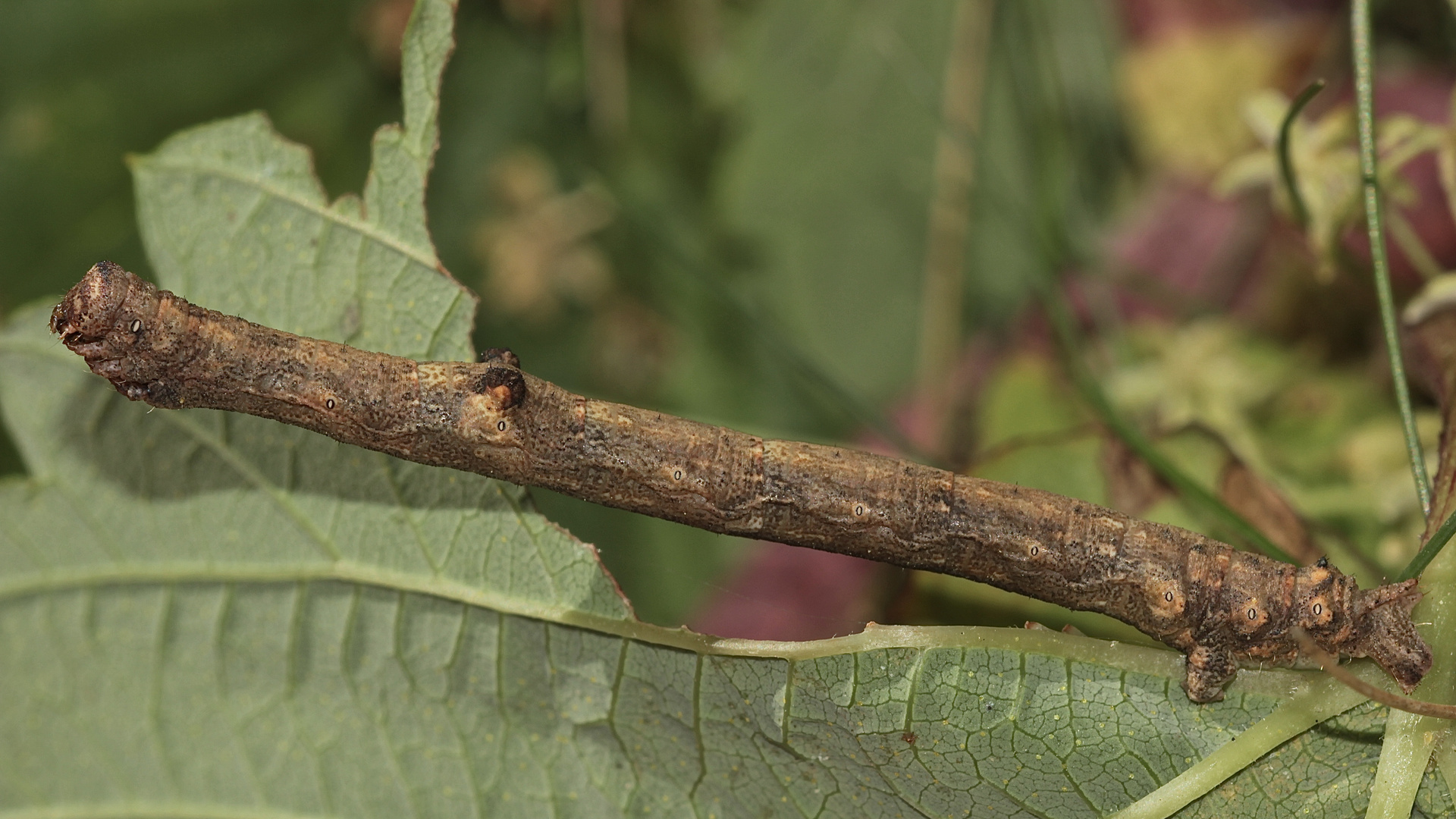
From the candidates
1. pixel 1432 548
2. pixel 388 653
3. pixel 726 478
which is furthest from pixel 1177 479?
pixel 388 653

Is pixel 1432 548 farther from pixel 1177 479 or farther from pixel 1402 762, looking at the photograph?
pixel 1177 479

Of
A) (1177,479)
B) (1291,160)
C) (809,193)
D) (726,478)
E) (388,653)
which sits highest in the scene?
(809,193)

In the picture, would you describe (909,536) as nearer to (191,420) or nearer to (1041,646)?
(1041,646)

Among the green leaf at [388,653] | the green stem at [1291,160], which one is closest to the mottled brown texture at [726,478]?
the green leaf at [388,653]

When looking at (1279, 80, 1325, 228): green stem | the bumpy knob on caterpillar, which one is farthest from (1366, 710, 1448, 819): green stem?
the bumpy knob on caterpillar

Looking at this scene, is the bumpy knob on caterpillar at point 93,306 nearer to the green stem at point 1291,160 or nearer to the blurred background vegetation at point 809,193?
the blurred background vegetation at point 809,193
